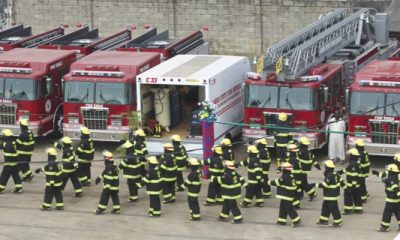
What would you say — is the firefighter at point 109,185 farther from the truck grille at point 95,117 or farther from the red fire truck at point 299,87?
the red fire truck at point 299,87

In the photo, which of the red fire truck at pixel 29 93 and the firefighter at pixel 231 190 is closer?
the firefighter at pixel 231 190

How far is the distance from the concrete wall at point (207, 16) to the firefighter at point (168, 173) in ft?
42.9

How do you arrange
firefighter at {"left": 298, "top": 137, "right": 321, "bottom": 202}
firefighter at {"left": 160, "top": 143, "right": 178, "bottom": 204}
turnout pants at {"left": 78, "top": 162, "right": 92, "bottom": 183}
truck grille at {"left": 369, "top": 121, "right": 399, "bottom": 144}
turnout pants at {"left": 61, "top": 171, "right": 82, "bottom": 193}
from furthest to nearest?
truck grille at {"left": 369, "top": 121, "right": 399, "bottom": 144}
turnout pants at {"left": 78, "top": 162, "right": 92, "bottom": 183}
turnout pants at {"left": 61, "top": 171, "right": 82, "bottom": 193}
firefighter at {"left": 298, "top": 137, "right": 321, "bottom": 202}
firefighter at {"left": 160, "top": 143, "right": 178, "bottom": 204}

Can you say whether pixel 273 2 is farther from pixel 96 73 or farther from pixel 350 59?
pixel 96 73

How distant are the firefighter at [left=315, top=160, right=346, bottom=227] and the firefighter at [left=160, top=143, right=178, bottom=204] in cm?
313

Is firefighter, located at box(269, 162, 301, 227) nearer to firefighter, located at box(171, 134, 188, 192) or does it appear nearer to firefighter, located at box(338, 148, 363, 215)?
firefighter, located at box(338, 148, 363, 215)

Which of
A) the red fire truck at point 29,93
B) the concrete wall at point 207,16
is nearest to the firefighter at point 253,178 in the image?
the red fire truck at point 29,93

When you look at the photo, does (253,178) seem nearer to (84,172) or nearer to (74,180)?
(74,180)

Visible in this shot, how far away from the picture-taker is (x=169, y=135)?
25.5 metres

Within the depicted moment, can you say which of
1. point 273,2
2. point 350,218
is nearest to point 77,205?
point 350,218

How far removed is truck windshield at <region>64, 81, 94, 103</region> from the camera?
25.4 metres

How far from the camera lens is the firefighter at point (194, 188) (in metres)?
20.9

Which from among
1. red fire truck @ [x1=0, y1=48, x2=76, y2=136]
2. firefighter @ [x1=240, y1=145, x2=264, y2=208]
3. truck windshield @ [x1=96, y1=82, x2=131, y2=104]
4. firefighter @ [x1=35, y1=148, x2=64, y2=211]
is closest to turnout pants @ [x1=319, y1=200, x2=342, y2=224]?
firefighter @ [x1=240, y1=145, x2=264, y2=208]

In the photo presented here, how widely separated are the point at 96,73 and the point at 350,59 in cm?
638
